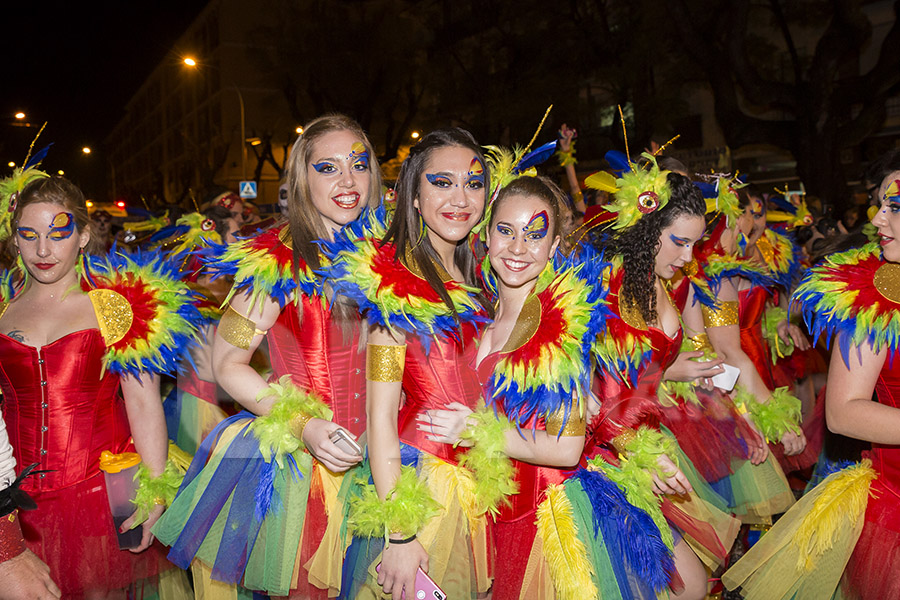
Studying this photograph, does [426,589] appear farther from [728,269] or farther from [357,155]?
[728,269]

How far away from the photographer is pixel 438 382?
249cm

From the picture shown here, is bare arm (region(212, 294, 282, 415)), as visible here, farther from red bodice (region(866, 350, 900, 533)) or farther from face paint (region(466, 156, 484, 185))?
red bodice (region(866, 350, 900, 533))

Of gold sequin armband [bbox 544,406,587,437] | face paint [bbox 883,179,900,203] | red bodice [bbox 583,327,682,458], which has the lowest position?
red bodice [bbox 583,327,682,458]

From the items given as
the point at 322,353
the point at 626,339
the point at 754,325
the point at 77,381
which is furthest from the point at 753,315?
the point at 77,381

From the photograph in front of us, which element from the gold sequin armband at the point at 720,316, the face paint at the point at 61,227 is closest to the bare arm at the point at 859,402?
the gold sequin armband at the point at 720,316

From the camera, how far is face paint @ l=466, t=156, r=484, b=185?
2611 millimetres

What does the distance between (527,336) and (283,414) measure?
911 millimetres

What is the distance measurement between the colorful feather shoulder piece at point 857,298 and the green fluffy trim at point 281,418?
1.85 meters

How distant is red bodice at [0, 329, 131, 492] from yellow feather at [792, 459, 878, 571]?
8.98 ft

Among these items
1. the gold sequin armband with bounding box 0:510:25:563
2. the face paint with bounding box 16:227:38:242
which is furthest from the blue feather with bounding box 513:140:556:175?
the gold sequin armband with bounding box 0:510:25:563

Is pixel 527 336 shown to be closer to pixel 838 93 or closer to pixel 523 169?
pixel 523 169

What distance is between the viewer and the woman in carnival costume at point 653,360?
256 centimetres

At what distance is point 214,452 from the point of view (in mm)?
2664

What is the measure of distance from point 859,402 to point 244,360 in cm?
216
